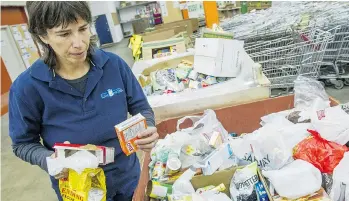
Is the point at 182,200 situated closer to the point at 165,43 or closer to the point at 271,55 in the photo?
the point at 165,43

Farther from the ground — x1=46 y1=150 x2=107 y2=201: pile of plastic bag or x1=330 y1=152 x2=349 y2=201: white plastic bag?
x1=46 y1=150 x2=107 y2=201: pile of plastic bag

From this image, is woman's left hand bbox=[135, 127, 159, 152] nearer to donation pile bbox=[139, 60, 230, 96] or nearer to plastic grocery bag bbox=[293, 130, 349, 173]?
plastic grocery bag bbox=[293, 130, 349, 173]

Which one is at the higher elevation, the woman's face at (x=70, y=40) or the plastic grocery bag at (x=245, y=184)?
the woman's face at (x=70, y=40)

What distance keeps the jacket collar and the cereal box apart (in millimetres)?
300

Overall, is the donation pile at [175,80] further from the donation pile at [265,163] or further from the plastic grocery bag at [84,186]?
the plastic grocery bag at [84,186]

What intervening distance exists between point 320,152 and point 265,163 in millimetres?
244

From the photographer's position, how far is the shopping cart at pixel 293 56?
3.13 m

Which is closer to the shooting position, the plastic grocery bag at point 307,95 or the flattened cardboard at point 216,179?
the flattened cardboard at point 216,179

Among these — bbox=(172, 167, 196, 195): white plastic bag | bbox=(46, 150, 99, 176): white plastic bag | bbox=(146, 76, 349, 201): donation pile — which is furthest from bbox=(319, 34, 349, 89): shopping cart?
bbox=(46, 150, 99, 176): white plastic bag

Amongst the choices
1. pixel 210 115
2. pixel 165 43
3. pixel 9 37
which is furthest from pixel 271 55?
pixel 9 37

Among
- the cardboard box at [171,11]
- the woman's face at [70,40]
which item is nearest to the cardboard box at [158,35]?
the woman's face at [70,40]

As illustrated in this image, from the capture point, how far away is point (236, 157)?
4.59ft

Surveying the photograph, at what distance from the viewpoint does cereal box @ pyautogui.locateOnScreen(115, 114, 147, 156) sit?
1.03m

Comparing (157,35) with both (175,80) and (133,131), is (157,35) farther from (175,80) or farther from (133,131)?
(133,131)
